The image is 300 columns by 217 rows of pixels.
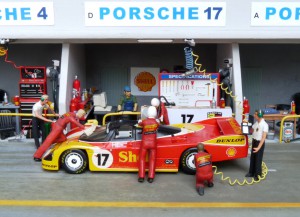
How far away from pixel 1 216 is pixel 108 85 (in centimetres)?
888

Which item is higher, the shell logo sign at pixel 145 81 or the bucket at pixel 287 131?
the shell logo sign at pixel 145 81

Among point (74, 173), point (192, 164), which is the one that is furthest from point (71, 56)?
point (192, 164)

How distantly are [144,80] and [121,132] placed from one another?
640cm

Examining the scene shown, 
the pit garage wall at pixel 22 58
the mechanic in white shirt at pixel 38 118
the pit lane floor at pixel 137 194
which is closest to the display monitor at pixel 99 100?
the pit garage wall at pixel 22 58

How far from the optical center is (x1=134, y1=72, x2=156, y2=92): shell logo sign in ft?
48.0

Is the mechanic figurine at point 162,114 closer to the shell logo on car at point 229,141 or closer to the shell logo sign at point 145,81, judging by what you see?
the shell logo on car at point 229,141

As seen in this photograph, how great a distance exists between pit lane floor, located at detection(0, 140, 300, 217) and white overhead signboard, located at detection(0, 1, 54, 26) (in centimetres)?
479

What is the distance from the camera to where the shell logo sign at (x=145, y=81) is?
1463 cm

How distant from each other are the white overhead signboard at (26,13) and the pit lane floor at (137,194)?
15.7 feet

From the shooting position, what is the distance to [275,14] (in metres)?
11.5

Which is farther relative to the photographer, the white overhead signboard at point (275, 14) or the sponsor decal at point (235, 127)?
the white overhead signboard at point (275, 14)

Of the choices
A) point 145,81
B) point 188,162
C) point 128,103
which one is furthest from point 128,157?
point 145,81

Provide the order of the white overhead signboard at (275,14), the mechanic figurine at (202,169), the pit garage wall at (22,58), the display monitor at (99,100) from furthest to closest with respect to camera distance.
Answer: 1. the pit garage wall at (22,58)
2. the display monitor at (99,100)
3. the white overhead signboard at (275,14)
4. the mechanic figurine at (202,169)

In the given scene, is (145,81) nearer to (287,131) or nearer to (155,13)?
(155,13)
